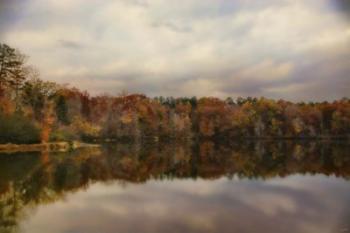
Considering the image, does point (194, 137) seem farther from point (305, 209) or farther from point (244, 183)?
point (305, 209)

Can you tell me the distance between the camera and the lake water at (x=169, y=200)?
857cm

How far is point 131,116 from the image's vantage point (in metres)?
56.0

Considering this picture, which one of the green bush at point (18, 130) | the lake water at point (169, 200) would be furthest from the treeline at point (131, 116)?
the lake water at point (169, 200)

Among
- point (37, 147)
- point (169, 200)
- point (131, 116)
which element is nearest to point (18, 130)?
point (37, 147)

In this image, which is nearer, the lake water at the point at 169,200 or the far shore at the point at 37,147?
the lake water at the point at 169,200

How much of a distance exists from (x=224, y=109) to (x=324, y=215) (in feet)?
197

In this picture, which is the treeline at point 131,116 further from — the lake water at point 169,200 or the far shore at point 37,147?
the lake water at point 169,200

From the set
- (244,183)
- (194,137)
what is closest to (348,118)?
(194,137)

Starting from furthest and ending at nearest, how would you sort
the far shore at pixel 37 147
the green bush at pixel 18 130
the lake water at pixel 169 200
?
the green bush at pixel 18 130
the far shore at pixel 37 147
the lake water at pixel 169 200

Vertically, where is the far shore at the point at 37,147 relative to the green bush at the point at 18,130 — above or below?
below

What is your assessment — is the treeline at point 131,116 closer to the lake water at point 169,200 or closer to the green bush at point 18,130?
the green bush at point 18,130

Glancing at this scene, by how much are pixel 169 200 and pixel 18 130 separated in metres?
20.5

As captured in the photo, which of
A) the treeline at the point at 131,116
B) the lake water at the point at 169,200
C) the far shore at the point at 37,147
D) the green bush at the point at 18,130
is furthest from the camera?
the treeline at the point at 131,116

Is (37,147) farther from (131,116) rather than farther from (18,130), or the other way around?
(131,116)
